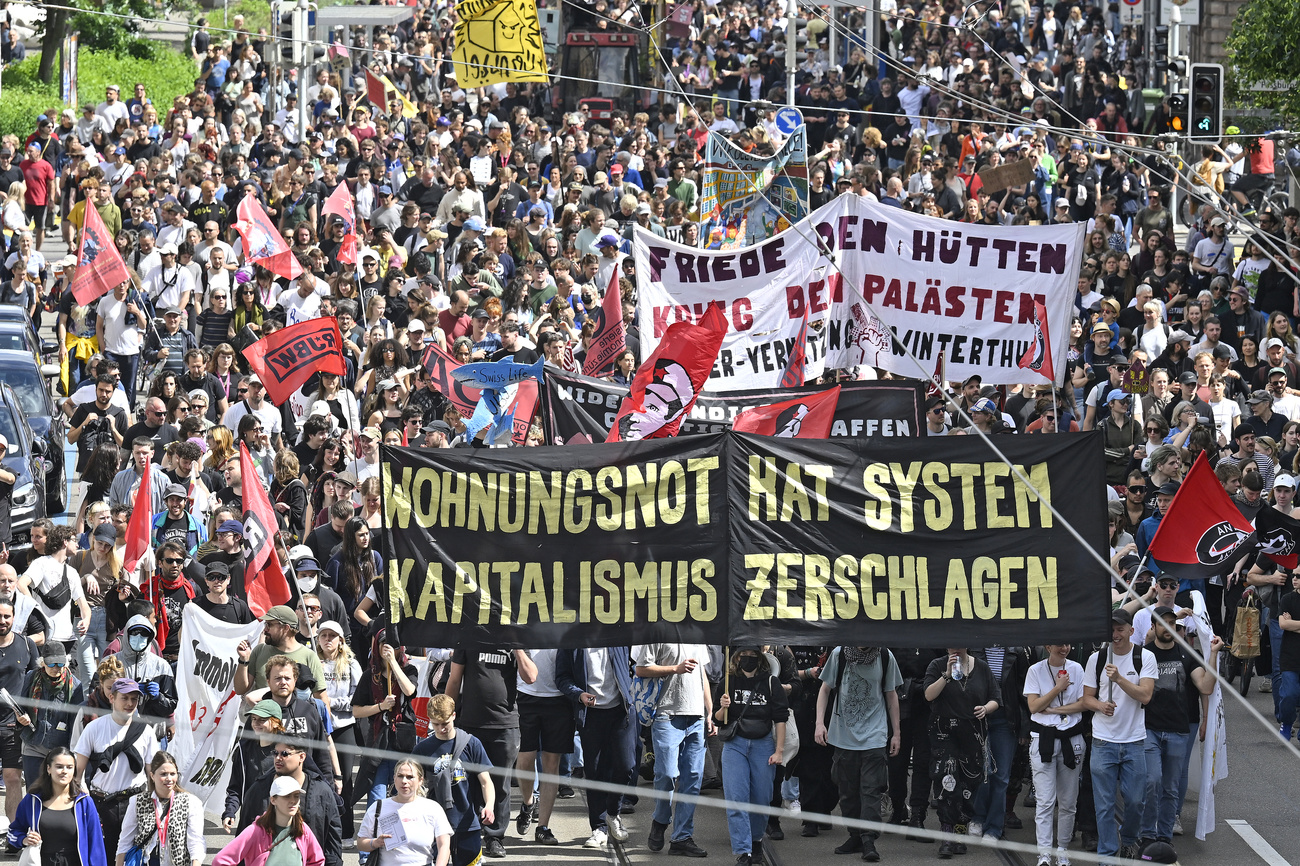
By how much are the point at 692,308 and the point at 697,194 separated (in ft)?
32.7

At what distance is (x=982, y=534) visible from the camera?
1024 centimetres

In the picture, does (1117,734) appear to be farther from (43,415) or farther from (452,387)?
(43,415)

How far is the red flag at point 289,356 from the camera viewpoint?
1656 centimetres

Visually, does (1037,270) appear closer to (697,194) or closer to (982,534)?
(982,534)

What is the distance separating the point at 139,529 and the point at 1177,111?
11748 mm

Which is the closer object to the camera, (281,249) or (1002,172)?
(281,249)

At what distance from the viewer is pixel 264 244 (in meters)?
20.5

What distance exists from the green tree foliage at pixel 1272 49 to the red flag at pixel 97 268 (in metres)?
13.6

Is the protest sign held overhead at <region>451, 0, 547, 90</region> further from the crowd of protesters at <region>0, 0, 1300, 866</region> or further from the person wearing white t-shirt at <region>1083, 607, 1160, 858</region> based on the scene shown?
the person wearing white t-shirt at <region>1083, 607, 1160, 858</region>

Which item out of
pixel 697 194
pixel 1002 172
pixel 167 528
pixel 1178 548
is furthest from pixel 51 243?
pixel 1178 548

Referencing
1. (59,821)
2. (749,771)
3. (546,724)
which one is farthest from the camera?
(546,724)

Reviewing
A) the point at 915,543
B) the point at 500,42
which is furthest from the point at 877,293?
the point at 500,42

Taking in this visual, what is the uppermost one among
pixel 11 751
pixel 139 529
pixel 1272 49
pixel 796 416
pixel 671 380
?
pixel 1272 49

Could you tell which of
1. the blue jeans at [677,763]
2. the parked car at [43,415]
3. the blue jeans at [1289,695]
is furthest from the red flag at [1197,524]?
the parked car at [43,415]
